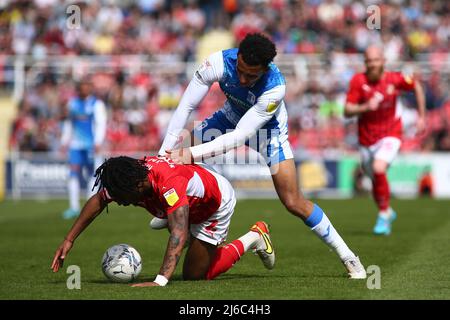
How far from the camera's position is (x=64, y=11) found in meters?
29.5

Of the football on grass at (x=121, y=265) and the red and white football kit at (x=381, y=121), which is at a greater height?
the red and white football kit at (x=381, y=121)

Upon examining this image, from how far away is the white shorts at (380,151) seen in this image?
14000mm

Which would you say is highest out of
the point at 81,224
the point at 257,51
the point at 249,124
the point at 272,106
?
the point at 257,51

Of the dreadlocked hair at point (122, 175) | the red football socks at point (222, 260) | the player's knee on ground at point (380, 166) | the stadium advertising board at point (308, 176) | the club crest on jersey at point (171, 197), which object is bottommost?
the stadium advertising board at point (308, 176)

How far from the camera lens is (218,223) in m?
8.92

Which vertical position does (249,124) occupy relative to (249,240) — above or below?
above

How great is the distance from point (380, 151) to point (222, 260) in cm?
570

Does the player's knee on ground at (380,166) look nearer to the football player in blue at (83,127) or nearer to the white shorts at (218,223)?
the white shorts at (218,223)

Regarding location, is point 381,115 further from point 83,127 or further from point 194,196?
point 83,127

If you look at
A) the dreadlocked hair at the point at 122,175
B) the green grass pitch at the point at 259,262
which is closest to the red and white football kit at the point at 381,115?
the green grass pitch at the point at 259,262

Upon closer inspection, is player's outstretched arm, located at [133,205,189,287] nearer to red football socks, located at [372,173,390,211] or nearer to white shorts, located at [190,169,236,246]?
white shorts, located at [190,169,236,246]

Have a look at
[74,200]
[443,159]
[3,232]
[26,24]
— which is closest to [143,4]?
[26,24]

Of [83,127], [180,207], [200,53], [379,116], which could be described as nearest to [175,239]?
[180,207]
